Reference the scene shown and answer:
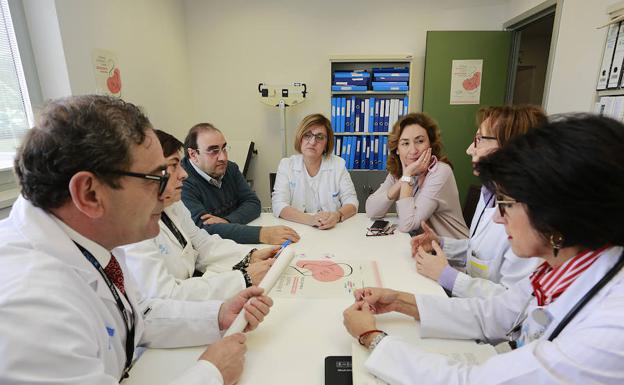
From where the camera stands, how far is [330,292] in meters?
1.17

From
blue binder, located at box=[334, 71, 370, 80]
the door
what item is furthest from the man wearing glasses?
the door

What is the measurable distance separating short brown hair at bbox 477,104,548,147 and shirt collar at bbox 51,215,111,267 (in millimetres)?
1483

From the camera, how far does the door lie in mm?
3436

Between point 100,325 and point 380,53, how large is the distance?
12.4ft

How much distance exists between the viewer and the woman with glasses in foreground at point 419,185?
6.07 feet

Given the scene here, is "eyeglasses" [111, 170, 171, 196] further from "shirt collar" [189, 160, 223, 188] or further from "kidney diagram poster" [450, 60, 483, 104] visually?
"kidney diagram poster" [450, 60, 483, 104]

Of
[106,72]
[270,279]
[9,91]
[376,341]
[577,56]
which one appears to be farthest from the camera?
[577,56]

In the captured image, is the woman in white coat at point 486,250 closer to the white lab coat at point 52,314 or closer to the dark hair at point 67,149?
the white lab coat at point 52,314

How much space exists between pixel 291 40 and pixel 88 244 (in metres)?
3.56

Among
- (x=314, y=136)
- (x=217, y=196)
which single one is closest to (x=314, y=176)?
(x=314, y=136)

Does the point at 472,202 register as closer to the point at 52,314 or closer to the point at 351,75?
the point at 351,75

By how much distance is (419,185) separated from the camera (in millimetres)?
2025

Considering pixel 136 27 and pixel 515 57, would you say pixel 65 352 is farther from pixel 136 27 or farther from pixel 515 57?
pixel 515 57

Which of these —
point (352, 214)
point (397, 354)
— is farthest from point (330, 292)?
point (352, 214)
